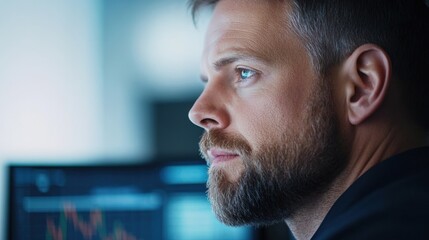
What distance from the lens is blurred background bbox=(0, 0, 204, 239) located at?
191cm

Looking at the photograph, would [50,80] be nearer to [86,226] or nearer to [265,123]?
[86,226]

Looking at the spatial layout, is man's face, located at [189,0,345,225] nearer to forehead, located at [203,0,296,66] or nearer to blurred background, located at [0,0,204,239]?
forehead, located at [203,0,296,66]

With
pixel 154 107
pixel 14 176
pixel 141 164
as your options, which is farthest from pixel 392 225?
pixel 154 107

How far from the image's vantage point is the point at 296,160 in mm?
984

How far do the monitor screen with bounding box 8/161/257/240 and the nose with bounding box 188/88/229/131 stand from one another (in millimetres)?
492

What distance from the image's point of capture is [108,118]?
2.07 m

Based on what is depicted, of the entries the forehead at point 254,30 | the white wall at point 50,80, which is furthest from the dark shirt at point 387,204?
the white wall at point 50,80

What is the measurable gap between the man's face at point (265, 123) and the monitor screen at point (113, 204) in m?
0.47

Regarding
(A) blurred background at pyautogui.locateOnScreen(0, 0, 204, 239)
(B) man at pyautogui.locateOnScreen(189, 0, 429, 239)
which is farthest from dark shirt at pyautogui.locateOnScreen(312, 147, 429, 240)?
(A) blurred background at pyautogui.locateOnScreen(0, 0, 204, 239)

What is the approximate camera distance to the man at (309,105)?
98 centimetres

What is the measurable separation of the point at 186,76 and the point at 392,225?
4.49ft

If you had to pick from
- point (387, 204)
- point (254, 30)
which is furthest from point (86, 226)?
point (387, 204)

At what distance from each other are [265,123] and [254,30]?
0.15m

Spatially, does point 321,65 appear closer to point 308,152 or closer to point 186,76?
point 308,152
